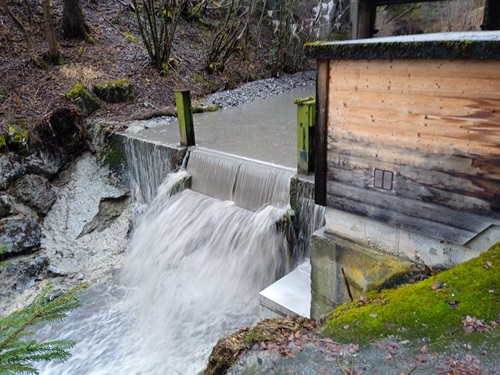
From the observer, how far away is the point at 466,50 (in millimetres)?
2637

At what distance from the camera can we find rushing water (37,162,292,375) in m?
4.93

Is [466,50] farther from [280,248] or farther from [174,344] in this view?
[174,344]

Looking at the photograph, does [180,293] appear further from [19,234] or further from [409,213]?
[409,213]

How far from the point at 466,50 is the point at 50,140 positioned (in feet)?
24.4

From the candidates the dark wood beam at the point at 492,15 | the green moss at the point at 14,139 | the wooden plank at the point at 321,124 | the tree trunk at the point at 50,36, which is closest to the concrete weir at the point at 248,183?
the wooden plank at the point at 321,124

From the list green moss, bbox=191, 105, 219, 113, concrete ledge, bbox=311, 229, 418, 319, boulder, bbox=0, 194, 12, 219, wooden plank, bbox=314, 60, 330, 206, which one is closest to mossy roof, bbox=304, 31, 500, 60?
wooden plank, bbox=314, 60, 330, 206

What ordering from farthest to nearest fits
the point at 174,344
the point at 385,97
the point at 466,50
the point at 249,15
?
1. the point at 249,15
2. the point at 174,344
3. the point at 385,97
4. the point at 466,50

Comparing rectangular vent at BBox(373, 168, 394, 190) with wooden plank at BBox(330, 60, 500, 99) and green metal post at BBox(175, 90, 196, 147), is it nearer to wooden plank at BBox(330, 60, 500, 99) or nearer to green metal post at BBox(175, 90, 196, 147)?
wooden plank at BBox(330, 60, 500, 99)

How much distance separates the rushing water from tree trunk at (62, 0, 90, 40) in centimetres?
662

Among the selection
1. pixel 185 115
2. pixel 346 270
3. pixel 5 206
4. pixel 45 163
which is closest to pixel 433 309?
pixel 346 270

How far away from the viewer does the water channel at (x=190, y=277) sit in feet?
16.4

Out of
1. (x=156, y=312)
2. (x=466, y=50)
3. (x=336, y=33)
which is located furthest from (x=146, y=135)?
(x=336, y=33)

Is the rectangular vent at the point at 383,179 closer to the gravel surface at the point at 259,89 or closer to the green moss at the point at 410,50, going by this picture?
the green moss at the point at 410,50

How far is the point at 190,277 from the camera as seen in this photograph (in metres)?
5.98
